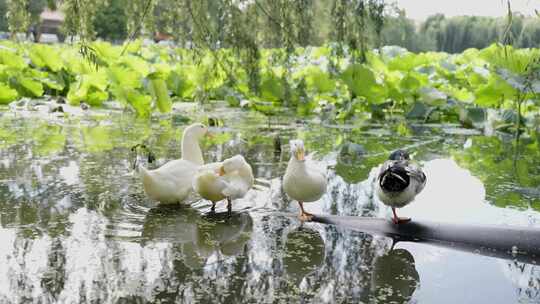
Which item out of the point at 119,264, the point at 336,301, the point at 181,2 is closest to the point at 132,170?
the point at 181,2

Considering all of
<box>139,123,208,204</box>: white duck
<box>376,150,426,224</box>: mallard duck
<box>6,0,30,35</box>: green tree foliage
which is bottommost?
<box>139,123,208,204</box>: white duck

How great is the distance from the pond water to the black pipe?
75 mm

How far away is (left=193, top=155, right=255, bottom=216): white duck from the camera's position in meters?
3.38

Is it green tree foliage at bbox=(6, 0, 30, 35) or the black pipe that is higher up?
green tree foliage at bbox=(6, 0, 30, 35)

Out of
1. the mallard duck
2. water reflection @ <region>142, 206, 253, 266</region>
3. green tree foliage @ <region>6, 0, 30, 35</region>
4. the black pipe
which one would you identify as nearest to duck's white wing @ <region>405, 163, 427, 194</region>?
the mallard duck

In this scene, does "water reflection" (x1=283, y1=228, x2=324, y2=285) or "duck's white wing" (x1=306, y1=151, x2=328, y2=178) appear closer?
"water reflection" (x1=283, y1=228, x2=324, y2=285)

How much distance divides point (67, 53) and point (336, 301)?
431 inches

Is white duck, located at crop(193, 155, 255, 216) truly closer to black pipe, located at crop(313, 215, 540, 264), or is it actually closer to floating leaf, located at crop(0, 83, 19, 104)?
black pipe, located at crop(313, 215, 540, 264)

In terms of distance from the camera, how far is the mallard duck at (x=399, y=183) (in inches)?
119

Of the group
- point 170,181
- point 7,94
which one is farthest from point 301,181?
point 7,94

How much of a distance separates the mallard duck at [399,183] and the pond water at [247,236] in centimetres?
20

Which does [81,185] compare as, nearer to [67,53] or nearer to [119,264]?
[119,264]

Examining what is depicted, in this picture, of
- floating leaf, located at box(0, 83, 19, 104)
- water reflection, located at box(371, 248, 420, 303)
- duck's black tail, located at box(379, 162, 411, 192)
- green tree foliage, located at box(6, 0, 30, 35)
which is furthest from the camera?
floating leaf, located at box(0, 83, 19, 104)

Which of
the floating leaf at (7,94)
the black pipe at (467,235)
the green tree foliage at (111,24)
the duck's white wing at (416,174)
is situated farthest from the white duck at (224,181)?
the green tree foliage at (111,24)
